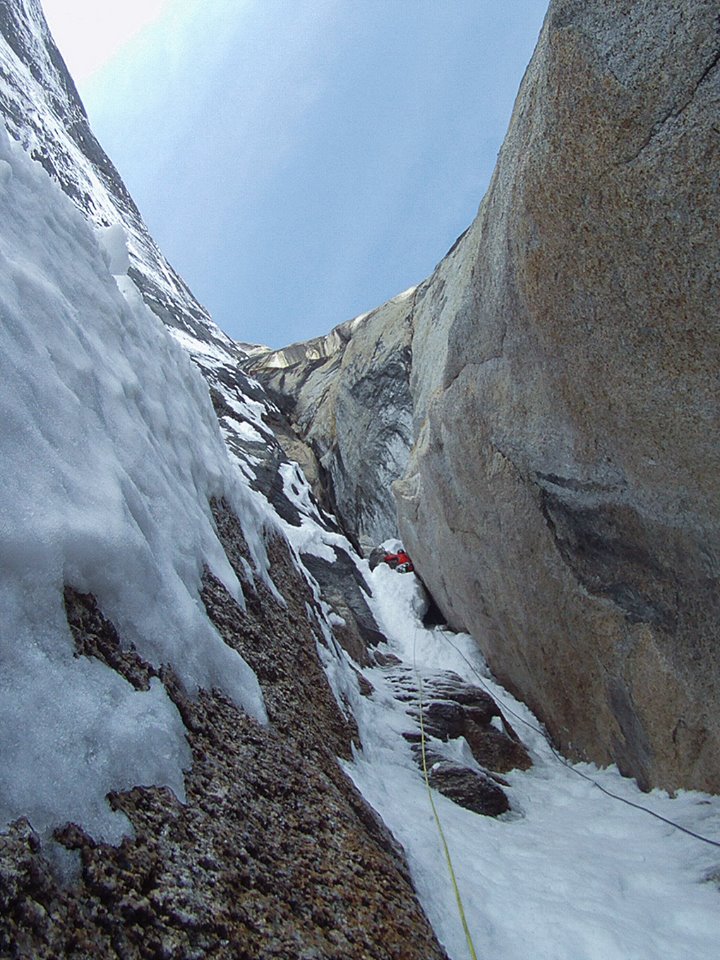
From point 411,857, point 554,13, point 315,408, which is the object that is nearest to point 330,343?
point 315,408

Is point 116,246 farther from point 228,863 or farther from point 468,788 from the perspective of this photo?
point 468,788

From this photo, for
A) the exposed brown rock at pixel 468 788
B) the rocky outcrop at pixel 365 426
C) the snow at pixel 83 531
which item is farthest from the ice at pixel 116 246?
the rocky outcrop at pixel 365 426

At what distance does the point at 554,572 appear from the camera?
809 cm

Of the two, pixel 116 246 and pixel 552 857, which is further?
pixel 116 246

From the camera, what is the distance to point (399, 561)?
17172 mm

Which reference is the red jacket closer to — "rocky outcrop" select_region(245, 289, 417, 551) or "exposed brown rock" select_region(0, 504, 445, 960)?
"rocky outcrop" select_region(245, 289, 417, 551)

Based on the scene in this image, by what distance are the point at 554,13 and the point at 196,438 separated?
4.32m

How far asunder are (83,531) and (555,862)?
422 cm

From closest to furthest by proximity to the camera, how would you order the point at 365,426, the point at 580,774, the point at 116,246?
the point at 116,246 → the point at 580,774 → the point at 365,426

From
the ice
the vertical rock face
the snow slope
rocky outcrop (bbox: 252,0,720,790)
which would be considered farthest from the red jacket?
the ice

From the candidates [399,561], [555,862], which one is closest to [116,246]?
[555,862]

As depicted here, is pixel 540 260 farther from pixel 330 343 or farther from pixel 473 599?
pixel 330 343

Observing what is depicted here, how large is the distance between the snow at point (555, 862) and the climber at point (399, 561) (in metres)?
8.53

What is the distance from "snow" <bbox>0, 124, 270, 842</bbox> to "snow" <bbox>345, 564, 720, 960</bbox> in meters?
1.67
